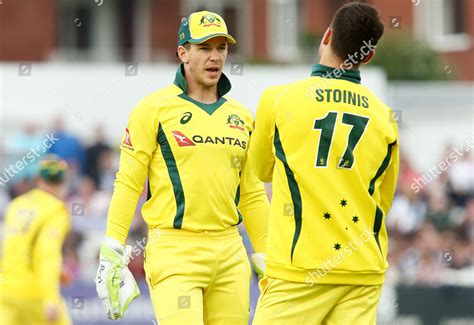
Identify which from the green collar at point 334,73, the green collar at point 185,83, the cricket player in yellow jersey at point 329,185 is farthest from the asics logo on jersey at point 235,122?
the green collar at point 334,73

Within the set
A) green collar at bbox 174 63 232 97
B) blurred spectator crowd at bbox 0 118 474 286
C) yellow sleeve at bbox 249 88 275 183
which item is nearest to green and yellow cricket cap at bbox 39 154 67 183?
blurred spectator crowd at bbox 0 118 474 286

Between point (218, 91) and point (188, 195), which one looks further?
point (218, 91)

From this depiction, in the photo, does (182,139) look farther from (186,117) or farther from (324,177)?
(324,177)

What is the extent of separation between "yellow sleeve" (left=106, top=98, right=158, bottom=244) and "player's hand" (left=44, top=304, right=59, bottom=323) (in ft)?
17.8

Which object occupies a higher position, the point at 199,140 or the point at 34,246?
the point at 199,140

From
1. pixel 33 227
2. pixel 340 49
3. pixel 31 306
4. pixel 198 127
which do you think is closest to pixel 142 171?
pixel 198 127

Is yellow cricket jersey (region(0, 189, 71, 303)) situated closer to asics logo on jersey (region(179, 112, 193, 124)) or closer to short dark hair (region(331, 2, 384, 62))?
asics logo on jersey (region(179, 112, 193, 124))

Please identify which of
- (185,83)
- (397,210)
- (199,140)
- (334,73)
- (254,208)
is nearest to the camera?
(334,73)

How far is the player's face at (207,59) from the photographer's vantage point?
6.05 metres

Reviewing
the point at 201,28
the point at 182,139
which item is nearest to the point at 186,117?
the point at 182,139

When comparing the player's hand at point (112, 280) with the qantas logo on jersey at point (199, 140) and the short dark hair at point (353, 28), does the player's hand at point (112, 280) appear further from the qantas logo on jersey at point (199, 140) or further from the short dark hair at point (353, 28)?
the short dark hair at point (353, 28)

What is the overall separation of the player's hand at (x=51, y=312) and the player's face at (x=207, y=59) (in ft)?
18.7

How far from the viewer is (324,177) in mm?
5109

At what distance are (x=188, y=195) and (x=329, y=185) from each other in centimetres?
106
